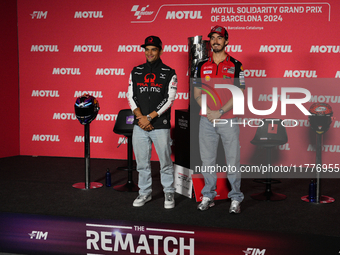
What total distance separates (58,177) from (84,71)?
1.90 metres

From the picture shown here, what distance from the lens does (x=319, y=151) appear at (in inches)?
136

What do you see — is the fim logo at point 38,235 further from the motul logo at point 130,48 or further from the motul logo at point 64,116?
the motul logo at point 130,48

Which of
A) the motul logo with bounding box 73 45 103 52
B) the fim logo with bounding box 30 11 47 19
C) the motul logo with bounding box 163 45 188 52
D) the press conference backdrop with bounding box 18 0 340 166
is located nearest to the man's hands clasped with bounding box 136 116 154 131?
the press conference backdrop with bounding box 18 0 340 166

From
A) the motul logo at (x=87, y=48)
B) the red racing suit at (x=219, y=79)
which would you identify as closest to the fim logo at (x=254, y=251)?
the red racing suit at (x=219, y=79)

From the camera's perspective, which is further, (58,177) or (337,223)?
(58,177)

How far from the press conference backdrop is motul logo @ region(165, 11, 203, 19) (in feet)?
0.05

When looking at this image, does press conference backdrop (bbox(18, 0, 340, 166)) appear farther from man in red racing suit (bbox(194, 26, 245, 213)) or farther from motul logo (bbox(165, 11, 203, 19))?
man in red racing suit (bbox(194, 26, 245, 213))

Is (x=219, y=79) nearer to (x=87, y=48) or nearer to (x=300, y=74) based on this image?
(x=300, y=74)

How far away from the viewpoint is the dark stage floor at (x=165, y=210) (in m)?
2.61

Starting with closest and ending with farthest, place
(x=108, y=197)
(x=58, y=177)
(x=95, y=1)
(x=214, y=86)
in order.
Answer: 1. (x=214, y=86)
2. (x=108, y=197)
3. (x=58, y=177)
4. (x=95, y=1)

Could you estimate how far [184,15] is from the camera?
5.00 m

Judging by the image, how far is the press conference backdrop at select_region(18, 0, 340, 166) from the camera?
4.66 meters

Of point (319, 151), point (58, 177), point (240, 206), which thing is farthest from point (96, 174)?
point (319, 151)

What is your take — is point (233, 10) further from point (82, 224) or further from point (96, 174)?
point (82, 224)
